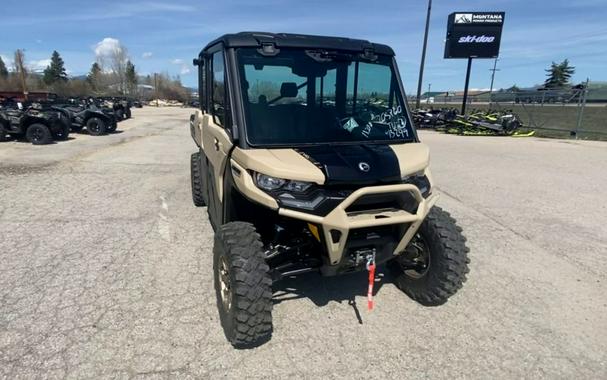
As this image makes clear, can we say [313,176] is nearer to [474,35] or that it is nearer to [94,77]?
[474,35]

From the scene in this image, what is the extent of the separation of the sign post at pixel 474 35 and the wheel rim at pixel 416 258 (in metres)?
21.0

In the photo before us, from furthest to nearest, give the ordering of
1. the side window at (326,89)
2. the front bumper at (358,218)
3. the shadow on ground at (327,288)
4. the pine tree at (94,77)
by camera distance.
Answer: the pine tree at (94,77) < the shadow on ground at (327,288) < the side window at (326,89) < the front bumper at (358,218)

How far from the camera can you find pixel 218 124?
3.67 metres

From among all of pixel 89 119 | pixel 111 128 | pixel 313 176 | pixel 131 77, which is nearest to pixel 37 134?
pixel 89 119

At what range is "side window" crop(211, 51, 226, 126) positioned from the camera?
11.0ft

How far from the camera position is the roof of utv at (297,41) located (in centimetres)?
316

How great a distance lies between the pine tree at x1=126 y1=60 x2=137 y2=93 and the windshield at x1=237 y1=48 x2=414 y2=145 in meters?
77.8

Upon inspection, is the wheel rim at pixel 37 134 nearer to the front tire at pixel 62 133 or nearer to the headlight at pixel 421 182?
the front tire at pixel 62 133

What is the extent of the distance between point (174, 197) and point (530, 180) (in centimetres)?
743

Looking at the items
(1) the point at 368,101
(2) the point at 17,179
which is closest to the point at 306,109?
(1) the point at 368,101

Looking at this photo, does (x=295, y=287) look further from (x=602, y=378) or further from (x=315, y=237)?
(x=602, y=378)

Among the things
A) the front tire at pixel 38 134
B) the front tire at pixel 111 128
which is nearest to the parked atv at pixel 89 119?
the front tire at pixel 111 128

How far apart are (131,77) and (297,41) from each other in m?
83.1

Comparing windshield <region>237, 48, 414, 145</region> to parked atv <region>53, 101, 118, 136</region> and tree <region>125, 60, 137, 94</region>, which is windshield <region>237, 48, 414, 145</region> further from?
tree <region>125, 60, 137, 94</region>
